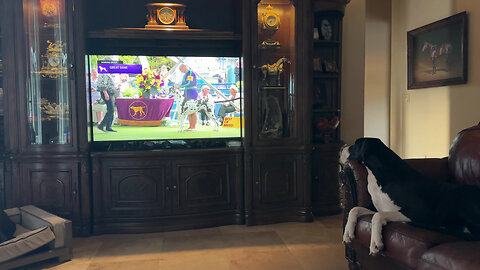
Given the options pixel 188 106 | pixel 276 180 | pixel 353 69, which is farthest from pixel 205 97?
pixel 353 69

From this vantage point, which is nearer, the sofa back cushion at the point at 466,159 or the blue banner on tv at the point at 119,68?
the sofa back cushion at the point at 466,159

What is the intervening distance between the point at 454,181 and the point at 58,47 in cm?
336

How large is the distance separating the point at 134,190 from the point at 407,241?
8.03 ft

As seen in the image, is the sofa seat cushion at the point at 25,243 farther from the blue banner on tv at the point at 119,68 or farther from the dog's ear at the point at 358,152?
the dog's ear at the point at 358,152

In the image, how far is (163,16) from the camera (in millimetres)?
Answer: 3758

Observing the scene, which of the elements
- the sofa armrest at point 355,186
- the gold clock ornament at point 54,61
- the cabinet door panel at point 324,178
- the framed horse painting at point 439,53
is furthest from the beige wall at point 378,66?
the gold clock ornament at point 54,61

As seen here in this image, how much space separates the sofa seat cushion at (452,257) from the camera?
1732 millimetres

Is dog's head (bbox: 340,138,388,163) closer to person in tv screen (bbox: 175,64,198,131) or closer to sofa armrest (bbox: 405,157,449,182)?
sofa armrest (bbox: 405,157,449,182)

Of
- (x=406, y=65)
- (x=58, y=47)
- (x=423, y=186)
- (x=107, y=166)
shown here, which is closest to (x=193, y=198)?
(x=107, y=166)

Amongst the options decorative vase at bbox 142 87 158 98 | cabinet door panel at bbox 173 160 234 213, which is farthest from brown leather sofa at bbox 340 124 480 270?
decorative vase at bbox 142 87 158 98

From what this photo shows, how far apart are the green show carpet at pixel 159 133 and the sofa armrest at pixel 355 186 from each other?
60.6 inches

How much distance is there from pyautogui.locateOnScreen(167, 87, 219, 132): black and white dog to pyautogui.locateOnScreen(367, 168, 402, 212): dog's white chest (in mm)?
1878

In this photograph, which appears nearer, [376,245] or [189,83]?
[376,245]

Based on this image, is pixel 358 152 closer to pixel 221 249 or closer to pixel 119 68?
pixel 221 249
